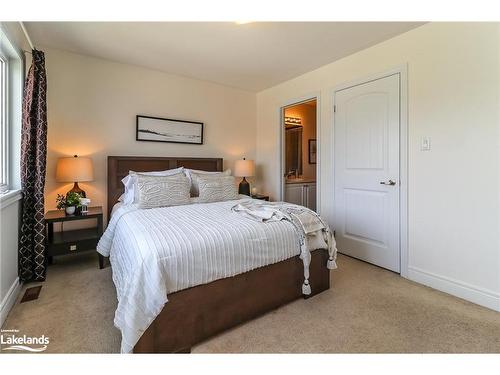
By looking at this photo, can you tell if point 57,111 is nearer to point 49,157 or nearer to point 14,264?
point 49,157

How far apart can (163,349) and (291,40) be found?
289 centimetres

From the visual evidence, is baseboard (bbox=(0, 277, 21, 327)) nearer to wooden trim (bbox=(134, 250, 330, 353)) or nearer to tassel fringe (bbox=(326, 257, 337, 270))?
wooden trim (bbox=(134, 250, 330, 353))

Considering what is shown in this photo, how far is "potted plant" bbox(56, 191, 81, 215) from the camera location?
2.68 metres

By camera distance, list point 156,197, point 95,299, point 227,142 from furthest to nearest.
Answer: point 227,142, point 156,197, point 95,299

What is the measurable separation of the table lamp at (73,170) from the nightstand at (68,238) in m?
0.37

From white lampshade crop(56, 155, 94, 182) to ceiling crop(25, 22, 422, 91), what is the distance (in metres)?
1.26

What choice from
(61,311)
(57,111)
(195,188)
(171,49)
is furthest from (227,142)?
(61,311)

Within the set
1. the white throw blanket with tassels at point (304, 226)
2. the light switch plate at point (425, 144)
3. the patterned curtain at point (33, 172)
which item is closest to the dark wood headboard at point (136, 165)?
the patterned curtain at point (33, 172)

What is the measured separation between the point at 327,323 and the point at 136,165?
2.84 meters

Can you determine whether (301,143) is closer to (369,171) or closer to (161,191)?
(369,171)

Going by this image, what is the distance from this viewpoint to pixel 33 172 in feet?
7.72

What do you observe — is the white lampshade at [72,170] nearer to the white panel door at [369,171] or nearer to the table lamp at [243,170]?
the table lamp at [243,170]

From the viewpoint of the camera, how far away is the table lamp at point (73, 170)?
2.73 meters

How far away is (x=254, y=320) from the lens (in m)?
1.81
